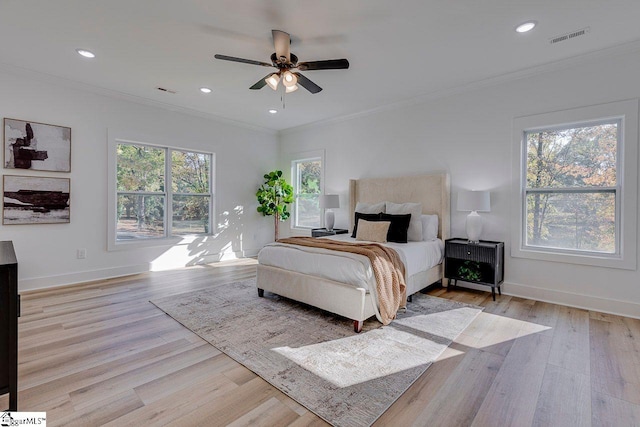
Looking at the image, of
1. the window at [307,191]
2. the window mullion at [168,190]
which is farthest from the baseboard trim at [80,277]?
the window at [307,191]

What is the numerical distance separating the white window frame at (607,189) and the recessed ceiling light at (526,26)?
47.4 inches

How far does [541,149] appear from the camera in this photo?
12.2 feet

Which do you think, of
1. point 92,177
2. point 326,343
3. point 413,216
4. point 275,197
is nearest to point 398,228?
point 413,216

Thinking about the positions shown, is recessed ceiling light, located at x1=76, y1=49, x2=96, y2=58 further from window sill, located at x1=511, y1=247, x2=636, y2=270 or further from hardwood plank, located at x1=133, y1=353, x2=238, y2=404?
window sill, located at x1=511, y1=247, x2=636, y2=270

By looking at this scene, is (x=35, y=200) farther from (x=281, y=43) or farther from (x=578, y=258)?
(x=578, y=258)

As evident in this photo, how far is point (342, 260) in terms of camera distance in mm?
2861

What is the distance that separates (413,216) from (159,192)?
167 inches

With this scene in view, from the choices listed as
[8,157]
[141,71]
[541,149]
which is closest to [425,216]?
[541,149]

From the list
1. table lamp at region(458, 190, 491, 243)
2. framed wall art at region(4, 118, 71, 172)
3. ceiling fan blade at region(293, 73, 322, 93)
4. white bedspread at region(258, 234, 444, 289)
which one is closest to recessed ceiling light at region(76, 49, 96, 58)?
framed wall art at region(4, 118, 71, 172)

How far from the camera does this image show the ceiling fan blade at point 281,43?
9.24 feet

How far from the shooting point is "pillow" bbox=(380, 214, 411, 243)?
3.95 meters

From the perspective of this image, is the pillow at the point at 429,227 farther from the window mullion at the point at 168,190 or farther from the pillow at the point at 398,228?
the window mullion at the point at 168,190

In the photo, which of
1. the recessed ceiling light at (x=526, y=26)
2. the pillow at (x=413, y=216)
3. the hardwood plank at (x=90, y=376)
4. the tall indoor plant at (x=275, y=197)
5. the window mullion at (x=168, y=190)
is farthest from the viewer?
the tall indoor plant at (x=275, y=197)

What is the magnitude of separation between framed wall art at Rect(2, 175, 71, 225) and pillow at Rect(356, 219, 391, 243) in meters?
4.12
